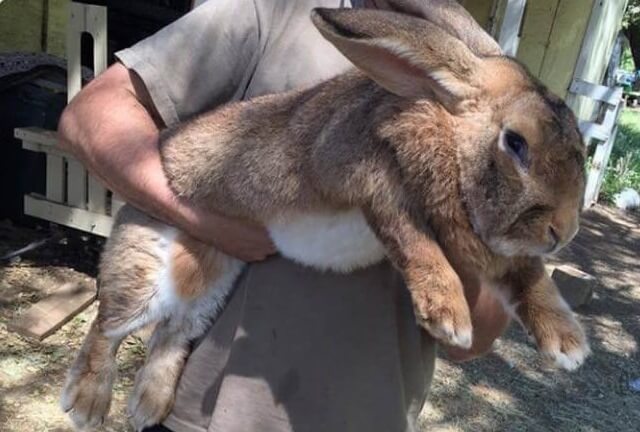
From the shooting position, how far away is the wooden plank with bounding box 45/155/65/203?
5215mm

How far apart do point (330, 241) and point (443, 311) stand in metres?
0.35

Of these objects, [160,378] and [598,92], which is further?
[598,92]

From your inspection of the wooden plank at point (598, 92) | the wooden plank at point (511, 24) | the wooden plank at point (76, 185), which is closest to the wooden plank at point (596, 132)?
the wooden plank at point (598, 92)

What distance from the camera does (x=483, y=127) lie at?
163cm

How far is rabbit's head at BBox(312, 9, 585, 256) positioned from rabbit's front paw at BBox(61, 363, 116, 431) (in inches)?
43.2

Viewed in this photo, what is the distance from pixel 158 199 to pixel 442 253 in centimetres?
75

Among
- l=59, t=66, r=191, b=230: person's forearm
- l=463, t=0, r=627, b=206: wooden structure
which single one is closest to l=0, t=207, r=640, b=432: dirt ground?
l=59, t=66, r=191, b=230: person's forearm

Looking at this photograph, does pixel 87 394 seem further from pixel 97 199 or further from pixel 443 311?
pixel 97 199

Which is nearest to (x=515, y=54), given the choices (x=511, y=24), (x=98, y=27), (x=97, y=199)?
(x=511, y=24)

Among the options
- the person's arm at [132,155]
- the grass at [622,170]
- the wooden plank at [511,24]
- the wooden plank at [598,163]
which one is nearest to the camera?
the person's arm at [132,155]

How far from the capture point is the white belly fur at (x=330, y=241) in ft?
5.99

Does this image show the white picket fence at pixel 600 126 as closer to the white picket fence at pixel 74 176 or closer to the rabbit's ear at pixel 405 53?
the white picket fence at pixel 74 176

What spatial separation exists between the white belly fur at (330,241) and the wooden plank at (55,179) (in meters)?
3.65

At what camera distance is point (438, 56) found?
1.62m
